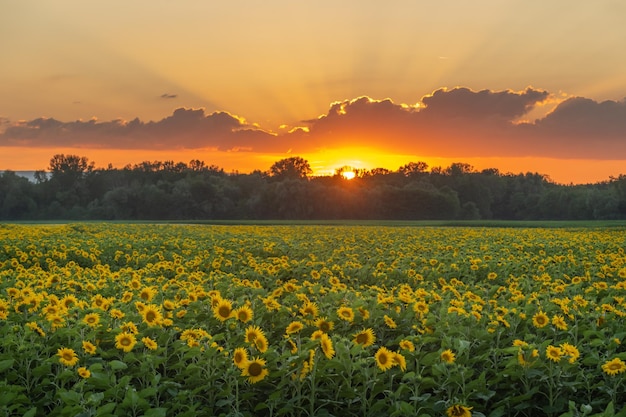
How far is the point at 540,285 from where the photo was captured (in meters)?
9.54

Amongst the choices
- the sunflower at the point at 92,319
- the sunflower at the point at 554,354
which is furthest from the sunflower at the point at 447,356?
the sunflower at the point at 92,319

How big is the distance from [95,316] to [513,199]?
105017 mm

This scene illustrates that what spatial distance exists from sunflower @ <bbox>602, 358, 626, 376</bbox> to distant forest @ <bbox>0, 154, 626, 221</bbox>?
84.2 metres

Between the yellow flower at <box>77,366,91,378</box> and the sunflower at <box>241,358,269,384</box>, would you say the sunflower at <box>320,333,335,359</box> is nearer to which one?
the sunflower at <box>241,358,269,384</box>

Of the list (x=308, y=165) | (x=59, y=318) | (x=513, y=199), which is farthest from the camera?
(x=308, y=165)

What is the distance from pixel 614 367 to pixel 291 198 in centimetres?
8552

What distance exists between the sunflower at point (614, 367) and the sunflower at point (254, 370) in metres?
2.70

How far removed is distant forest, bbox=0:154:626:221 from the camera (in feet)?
296

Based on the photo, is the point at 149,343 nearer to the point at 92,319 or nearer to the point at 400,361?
the point at 92,319

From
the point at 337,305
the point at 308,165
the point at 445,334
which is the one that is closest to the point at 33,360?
the point at 337,305

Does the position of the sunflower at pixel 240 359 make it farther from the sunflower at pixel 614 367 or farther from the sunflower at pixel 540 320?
the sunflower at pixel 540 320

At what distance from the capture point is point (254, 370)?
4.50 metres

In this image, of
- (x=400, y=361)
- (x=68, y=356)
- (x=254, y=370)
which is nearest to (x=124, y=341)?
(x=68, y=356)

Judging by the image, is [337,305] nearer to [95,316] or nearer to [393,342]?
[393,342]
